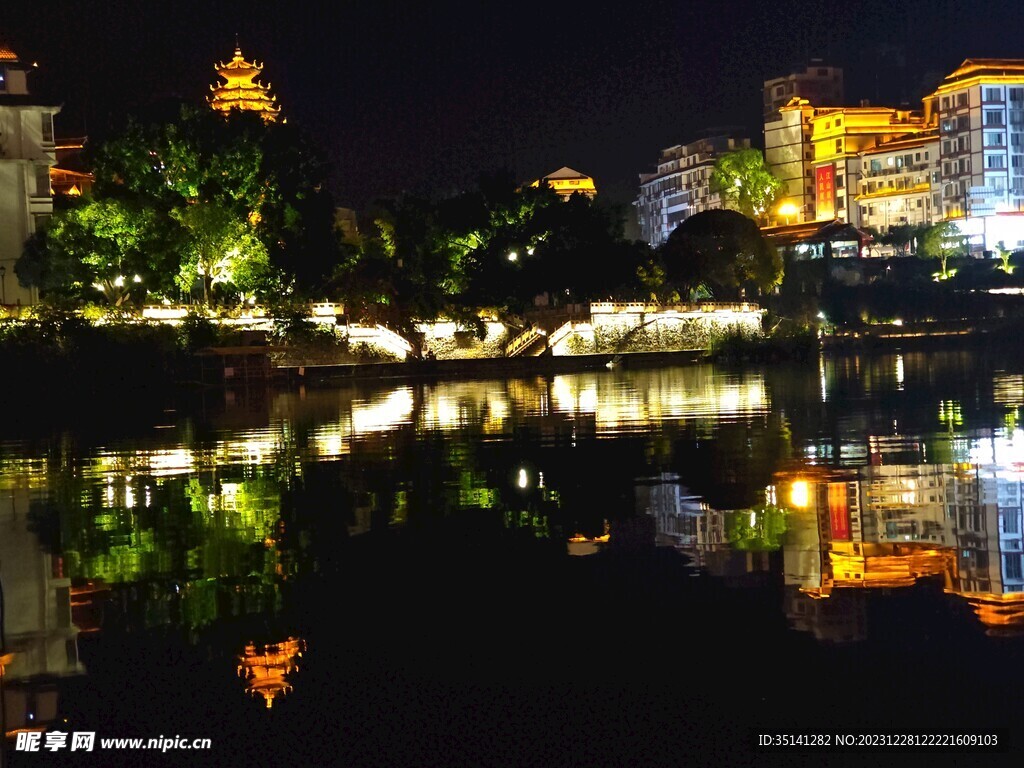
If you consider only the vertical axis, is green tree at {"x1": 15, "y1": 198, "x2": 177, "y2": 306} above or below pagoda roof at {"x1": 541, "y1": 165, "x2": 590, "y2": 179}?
below

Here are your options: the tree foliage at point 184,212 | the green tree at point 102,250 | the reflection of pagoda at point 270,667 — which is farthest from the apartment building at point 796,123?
the reflection of pagoda at point 270,667

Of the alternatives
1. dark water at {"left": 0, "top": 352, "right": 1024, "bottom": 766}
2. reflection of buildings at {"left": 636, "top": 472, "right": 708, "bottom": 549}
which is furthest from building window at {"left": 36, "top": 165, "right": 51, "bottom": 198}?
reflection of buildings at {"left": 636, "top": 472, "right": 708, "bottom": 549}

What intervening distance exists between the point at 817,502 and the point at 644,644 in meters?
6.42

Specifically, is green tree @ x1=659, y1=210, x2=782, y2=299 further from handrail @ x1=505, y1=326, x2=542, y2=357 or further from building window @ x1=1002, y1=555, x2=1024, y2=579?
building window @ x1=1002, y1=555, x2=1024, y2=579

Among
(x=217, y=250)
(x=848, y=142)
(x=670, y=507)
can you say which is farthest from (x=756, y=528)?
(x=848, y=142)

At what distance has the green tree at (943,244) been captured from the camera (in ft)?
357

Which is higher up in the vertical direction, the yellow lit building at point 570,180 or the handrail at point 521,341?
the yellow lit building at point 570,180

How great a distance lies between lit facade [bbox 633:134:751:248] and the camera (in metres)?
150

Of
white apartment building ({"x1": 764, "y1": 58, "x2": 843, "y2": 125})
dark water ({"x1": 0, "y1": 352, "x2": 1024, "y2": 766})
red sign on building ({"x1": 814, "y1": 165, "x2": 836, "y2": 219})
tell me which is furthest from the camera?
white apartment building ({"x1": 764, "y1": 58, "x2": 843, "y2": 125})

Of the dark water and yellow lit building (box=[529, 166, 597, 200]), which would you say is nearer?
the dark water

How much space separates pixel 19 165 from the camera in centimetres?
6091

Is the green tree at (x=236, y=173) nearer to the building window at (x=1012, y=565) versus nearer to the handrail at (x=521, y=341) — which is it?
the handrail at (x=521, y=341)

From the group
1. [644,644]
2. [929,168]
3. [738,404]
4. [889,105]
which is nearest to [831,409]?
[738,404]

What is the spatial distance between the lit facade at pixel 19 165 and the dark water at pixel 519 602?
4091cm
